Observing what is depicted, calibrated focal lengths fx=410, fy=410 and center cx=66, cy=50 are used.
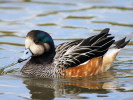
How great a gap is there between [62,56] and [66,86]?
3.09 ft

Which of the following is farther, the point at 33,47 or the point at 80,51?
the point at 80,51

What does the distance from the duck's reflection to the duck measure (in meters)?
0.24

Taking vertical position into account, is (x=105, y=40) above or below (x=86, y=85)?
above

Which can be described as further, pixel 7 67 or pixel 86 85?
pixel 7 67

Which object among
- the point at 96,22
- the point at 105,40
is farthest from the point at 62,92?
the point at 96,22

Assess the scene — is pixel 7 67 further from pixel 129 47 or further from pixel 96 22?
pixel 96 22

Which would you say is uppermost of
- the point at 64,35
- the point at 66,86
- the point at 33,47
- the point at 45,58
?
the point at 33,47

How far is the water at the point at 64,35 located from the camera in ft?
27.7

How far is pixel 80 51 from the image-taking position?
9.75 m

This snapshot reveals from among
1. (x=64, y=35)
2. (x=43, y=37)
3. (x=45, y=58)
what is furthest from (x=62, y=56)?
(x=64, y=35)

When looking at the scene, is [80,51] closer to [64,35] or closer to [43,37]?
[43,37]

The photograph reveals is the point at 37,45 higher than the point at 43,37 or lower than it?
lower

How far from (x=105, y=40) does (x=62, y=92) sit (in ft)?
7.23

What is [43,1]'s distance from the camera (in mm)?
16734
